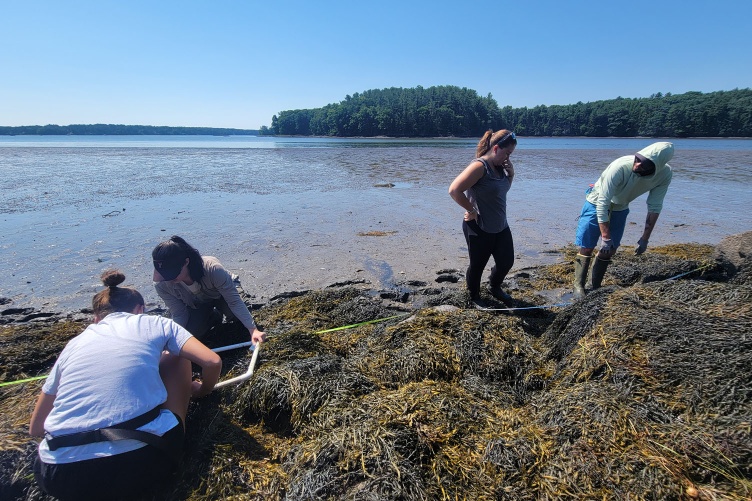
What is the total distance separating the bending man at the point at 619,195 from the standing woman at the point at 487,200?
1.00 metres

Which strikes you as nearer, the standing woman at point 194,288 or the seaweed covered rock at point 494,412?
the seaweed covered rock at point 494,412

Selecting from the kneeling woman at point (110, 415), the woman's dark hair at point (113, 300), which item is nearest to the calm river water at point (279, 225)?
the woman's dark hair at point (113, 300)

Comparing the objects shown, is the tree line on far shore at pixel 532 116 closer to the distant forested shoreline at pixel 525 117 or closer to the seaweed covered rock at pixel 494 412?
the distant forested shoreline at pixel 525 117

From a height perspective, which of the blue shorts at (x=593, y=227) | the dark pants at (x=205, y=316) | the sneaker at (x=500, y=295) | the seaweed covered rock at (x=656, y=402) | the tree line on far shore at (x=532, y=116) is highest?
the tree line on far shore at (x=532, y=116)

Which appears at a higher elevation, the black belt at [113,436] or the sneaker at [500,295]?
the black belt at [113,436]

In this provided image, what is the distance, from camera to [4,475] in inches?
91.2

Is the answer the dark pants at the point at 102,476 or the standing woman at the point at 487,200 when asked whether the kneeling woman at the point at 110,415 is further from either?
the standing woman at the point at 487,200

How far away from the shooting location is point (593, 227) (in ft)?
15.5

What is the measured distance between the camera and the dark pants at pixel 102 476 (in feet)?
6.46

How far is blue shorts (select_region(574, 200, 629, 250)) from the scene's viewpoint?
453 centimetres

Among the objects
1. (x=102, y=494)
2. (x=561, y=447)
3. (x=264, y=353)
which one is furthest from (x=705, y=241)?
(x=102, y=494)

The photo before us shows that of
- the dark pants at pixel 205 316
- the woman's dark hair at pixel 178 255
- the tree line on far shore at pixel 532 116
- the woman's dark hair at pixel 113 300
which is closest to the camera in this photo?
the woman's dark hair at pixel 113 300

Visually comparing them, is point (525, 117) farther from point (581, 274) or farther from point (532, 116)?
point (581, 274)

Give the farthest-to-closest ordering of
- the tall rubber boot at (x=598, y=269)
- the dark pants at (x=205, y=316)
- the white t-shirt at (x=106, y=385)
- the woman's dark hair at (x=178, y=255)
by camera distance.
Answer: the tall rubber boot at (x=598, y=269), the dark pants at (x=205, y=316), the woman's dark hair at (x=178, y=255), the white t-shirt at (x=106, y=385)
